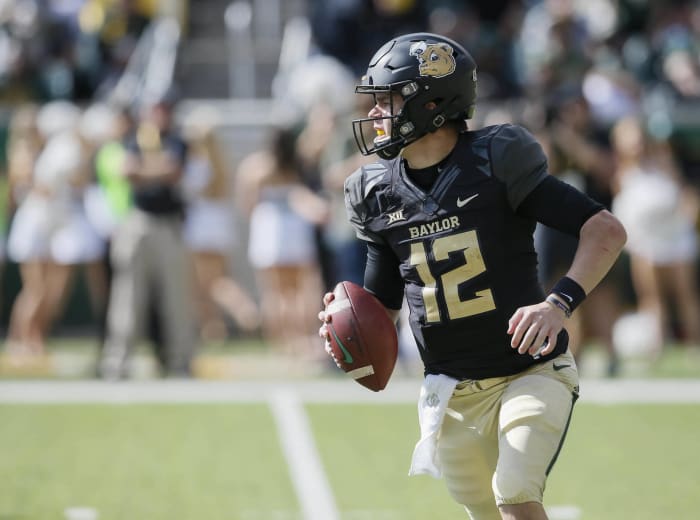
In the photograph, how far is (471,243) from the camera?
12.8ft

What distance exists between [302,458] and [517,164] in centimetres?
343

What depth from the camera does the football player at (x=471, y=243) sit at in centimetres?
379

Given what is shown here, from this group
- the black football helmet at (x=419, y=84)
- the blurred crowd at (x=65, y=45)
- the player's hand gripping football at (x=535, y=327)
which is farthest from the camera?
the blurred crowd at (x=65, y=45)

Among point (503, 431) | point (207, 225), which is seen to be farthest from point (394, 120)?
point (207, 225)

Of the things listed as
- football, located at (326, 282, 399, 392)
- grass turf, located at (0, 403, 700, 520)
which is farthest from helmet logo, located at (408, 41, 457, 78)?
grass turf, located at (0, 403, 700, 520)

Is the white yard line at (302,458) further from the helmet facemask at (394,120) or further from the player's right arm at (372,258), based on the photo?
the helmet facemask at (394,120)

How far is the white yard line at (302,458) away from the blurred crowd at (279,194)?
4.51 feet

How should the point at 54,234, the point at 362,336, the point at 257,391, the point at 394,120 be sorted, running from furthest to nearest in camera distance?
the point at 54,234
the point at 257,391
the point at 362,336
the point at 394,120

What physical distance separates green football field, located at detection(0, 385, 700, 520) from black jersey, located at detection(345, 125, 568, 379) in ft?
6.03

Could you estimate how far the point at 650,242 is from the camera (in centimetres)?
993

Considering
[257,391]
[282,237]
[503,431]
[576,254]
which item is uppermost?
[576,254]

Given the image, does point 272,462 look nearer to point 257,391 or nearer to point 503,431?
point 257,391

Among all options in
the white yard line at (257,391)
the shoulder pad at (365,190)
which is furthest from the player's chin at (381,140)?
the white yard line at (257,391)

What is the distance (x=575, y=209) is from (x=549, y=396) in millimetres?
600
